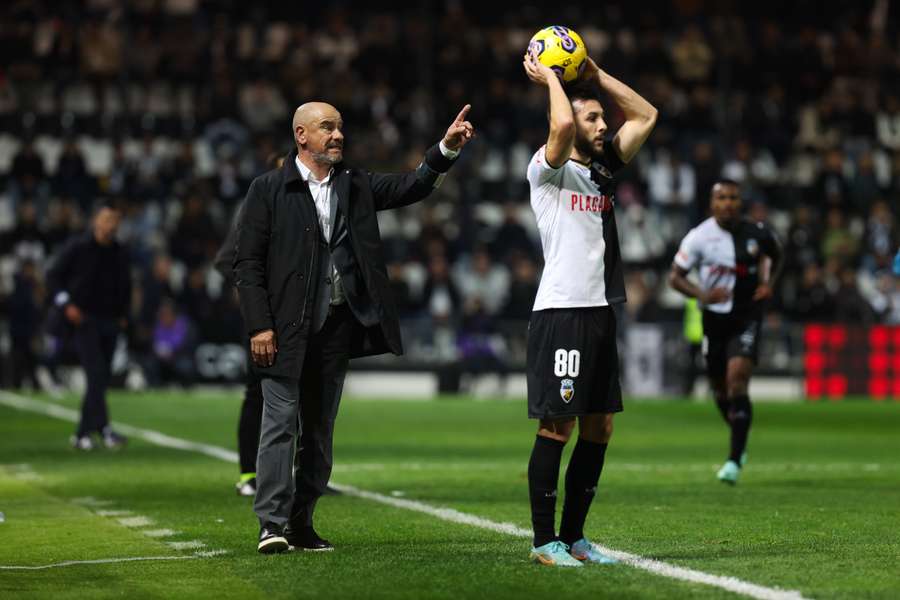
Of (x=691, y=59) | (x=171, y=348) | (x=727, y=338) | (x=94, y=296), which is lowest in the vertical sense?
(x=171, y=348)

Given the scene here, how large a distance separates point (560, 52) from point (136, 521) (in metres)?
4.20

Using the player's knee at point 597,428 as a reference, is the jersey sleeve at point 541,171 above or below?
above

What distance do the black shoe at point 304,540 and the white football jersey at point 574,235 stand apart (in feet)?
5.86

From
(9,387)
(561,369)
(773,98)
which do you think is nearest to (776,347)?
(773,98)

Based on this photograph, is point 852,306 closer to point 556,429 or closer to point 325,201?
point 325,201

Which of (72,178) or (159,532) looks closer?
(159,532)

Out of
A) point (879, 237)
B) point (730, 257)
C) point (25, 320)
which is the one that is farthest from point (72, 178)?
point (730, 257)

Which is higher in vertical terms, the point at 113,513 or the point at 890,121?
the point at 890,121

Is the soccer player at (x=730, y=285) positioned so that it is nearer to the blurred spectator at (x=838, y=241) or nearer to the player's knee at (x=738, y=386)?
the player's knee at (x=738, y=386)

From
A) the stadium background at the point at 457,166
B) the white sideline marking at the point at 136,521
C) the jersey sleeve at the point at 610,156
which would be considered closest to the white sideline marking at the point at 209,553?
the white sideline marking at the point at 136,521

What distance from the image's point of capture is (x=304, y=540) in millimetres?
8891

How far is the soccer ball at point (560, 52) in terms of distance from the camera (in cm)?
817

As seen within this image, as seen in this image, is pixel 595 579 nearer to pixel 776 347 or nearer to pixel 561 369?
pixel 561 369

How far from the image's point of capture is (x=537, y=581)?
24.7 feet
